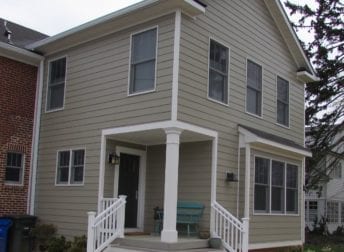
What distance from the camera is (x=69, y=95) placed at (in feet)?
50.3

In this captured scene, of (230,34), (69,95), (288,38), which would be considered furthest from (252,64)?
(69,95)

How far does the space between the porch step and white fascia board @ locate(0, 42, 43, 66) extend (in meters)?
6.87

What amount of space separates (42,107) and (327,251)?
1018 cm

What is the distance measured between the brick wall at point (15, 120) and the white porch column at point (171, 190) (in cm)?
587

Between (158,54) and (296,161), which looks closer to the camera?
(158,54)

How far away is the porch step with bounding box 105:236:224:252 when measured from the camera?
11328mm

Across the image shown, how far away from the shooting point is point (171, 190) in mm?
11797

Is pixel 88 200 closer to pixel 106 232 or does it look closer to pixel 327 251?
pixel 106 232

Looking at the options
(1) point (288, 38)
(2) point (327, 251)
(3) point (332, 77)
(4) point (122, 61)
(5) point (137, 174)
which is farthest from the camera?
(3) point (332, 77)

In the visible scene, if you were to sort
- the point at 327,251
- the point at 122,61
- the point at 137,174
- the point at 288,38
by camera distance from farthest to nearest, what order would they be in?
1. the point at 288,38
2. the point at 327,251
3. the point at 137,174
4. the point at 122,61

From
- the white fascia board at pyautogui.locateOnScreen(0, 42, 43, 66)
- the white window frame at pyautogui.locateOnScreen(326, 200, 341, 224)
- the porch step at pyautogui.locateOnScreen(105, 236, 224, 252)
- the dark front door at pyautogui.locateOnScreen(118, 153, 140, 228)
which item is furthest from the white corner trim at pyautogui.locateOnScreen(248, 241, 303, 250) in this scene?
the white window frame at pyautogui.locateOnScreen(326, 200, 341, 224)

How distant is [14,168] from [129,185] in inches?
152

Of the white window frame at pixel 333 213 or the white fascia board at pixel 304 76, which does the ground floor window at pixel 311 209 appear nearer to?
the white window frame at pixel 333 213

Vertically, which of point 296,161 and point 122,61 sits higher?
point 122,61
